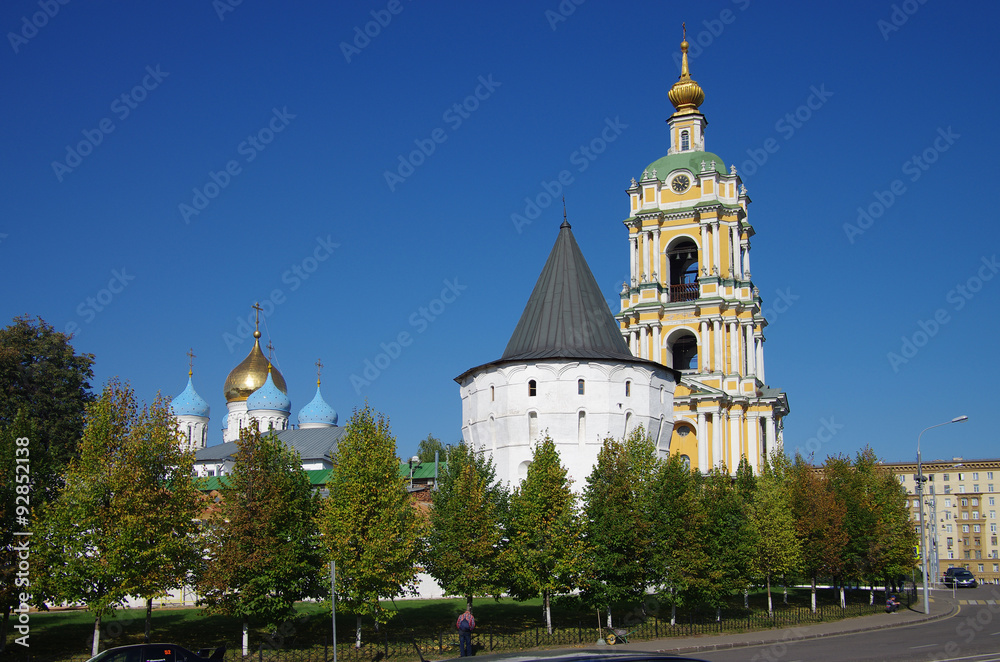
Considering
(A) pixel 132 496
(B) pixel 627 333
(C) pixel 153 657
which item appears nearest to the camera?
(C) pixel 153 657

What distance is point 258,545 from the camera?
2481 cm

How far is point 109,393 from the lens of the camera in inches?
991

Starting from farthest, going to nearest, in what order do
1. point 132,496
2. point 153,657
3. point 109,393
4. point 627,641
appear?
point 627,641, point 109,393, point 132,496, point 153,657

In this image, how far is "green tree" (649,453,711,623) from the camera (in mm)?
31406

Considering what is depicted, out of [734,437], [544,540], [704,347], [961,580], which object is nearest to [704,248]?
[704,347]

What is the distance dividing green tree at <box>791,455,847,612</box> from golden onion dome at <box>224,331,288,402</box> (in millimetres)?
59242

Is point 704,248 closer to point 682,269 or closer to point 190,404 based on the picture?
point 682,269

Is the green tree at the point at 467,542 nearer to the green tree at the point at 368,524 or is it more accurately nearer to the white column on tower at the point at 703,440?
the green tree at the point at 368,524

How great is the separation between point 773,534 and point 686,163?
35620mm

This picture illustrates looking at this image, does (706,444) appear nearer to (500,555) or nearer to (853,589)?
(853,589)

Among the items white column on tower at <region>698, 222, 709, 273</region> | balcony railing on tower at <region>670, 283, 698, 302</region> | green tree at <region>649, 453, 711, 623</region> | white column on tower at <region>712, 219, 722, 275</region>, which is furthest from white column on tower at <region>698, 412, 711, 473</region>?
green tree at <region>649, 453, 711, 623</region>

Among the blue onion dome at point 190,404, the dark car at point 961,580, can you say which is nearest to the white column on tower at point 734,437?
the dark car at point 961,580

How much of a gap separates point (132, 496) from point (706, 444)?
43562 millimetres

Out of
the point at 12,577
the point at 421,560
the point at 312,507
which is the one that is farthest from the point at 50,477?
the point at 421,560
